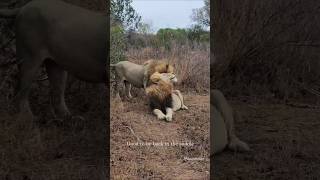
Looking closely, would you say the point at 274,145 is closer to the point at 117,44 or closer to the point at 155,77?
the point at 155,77

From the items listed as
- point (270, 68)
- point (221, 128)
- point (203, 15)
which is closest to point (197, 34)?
point (203, 15)

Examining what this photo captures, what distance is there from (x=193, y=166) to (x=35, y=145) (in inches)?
50.4

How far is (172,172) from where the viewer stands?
3553 mm

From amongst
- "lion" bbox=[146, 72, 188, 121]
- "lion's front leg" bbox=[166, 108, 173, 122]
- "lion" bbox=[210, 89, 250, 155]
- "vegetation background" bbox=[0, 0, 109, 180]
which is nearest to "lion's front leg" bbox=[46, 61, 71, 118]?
"vegetation background" bbox=[0, 0, 109, 180]

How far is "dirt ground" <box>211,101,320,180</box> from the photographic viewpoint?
12.8 feet

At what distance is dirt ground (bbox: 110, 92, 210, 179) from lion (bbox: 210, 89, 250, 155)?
391 mm

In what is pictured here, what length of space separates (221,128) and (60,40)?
4.76ft

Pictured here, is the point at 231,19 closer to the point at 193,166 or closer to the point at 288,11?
the point at 288,11

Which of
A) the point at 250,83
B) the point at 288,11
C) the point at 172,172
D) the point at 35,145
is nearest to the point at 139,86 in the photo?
the point at 172,172

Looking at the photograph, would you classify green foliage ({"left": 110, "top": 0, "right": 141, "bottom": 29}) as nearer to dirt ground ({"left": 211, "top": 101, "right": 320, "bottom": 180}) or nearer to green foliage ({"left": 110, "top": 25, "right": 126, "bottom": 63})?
green foliage ({"left": 110, "top": 25, "right": 126, "bottom": 63})

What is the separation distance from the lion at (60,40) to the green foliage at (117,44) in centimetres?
53

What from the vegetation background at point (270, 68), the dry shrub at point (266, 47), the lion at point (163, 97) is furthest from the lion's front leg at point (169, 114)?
the dry shrub at point (266, 47)

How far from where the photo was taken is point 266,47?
5285 millimetres

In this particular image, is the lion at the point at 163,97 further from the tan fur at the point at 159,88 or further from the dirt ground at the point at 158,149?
the dirt ground at the point at 158,149
